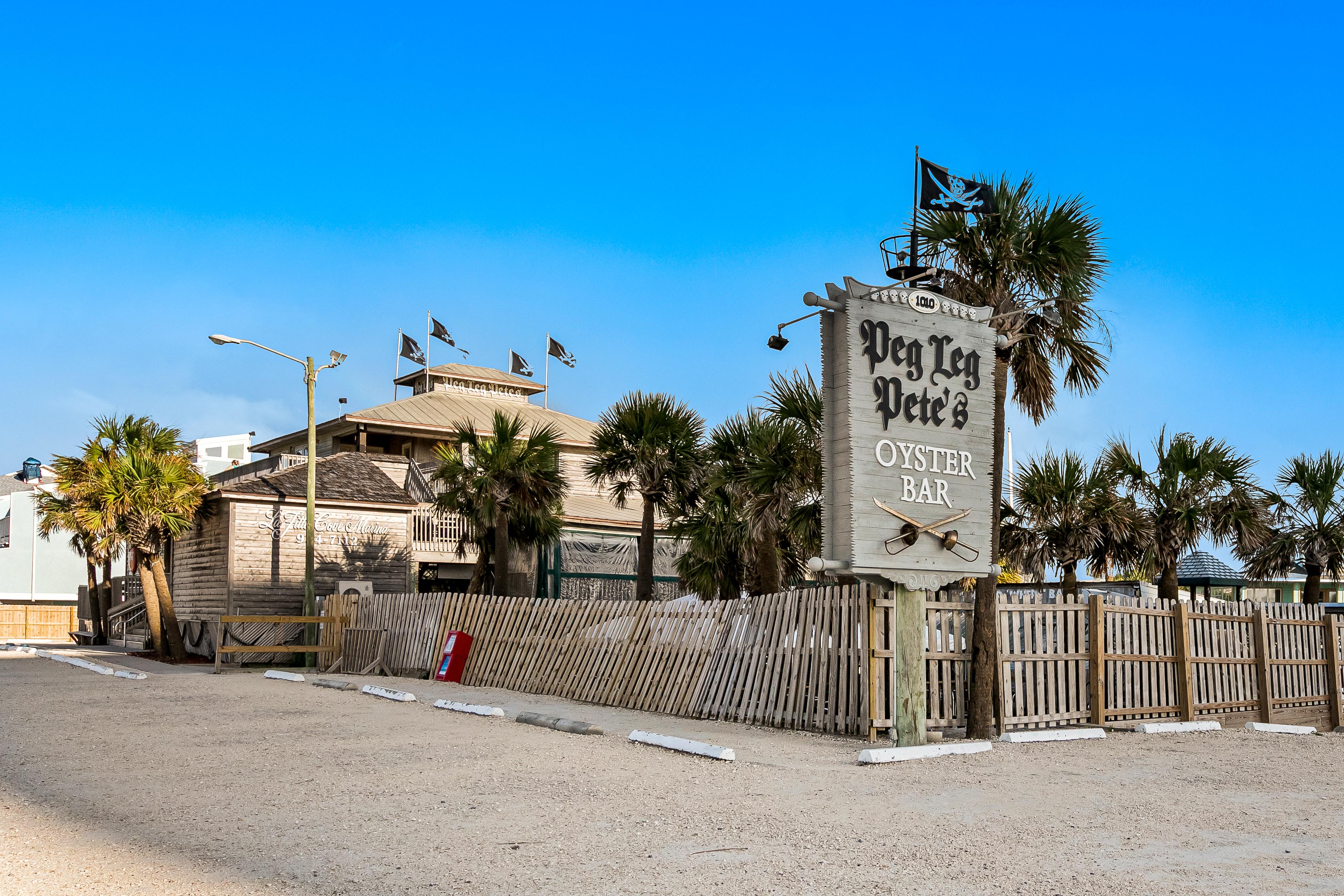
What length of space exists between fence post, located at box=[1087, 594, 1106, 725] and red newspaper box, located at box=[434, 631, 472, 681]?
414 inches

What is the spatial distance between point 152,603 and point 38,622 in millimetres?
23303

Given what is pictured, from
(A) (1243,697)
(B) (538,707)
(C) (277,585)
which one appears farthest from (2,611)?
(A) (1243,697)

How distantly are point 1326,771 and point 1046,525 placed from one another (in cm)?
1532

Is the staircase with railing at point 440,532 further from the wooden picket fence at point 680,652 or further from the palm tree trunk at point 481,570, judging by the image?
the wooden picket fence at point 680,652

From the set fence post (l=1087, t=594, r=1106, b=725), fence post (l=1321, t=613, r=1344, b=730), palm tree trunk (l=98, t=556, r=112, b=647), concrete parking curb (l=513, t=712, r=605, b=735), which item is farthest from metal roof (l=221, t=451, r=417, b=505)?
fence post (l=1321, t=613, r=1344, b=730)

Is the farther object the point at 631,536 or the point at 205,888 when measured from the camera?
the point at 631,536

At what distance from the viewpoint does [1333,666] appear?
16406mm

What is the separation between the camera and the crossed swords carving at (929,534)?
11.4m

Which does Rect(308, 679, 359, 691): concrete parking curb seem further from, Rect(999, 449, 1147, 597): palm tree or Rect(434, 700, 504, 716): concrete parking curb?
Rect(999, 449, 1147, 597): palm tree

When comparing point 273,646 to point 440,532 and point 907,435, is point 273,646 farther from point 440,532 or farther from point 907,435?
point 907,435

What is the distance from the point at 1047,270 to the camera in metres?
13.4

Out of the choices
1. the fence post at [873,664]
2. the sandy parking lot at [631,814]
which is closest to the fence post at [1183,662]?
the sandy parking lot at [631,814]

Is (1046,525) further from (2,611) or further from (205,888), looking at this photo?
(2,611)

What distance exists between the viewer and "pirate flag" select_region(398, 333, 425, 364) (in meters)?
47.2
